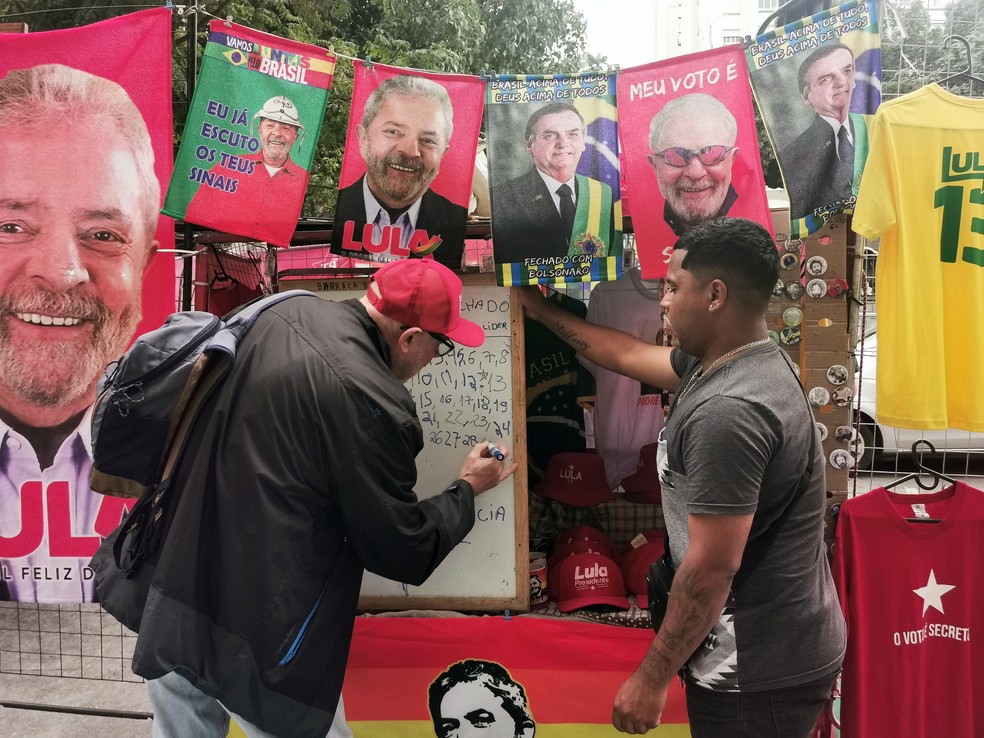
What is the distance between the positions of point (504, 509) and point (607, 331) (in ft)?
2.77

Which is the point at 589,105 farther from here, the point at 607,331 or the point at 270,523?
the point at 270,523

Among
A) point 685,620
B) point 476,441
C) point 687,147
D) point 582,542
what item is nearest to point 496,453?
point 476,441

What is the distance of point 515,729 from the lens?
3137 mm

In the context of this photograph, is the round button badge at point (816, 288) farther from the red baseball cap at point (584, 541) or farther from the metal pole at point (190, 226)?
the metal pole at point (190, 226)

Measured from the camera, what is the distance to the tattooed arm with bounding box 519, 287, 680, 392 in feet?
9.50

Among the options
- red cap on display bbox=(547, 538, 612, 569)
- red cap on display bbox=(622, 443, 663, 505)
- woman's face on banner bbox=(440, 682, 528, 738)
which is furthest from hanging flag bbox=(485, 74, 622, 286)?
woman's face on banner bbox=(440, 682, 528, 738)

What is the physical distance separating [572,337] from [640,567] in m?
1.06

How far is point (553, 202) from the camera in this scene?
3018 mm

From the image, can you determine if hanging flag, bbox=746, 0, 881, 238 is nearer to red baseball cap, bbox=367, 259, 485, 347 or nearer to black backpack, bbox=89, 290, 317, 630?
red baseball cap, bbox=367, 259, 485, 347

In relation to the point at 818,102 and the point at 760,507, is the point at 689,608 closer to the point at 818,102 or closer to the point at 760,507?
the point at 760,507

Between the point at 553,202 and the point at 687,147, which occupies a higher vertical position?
the point at 687,147

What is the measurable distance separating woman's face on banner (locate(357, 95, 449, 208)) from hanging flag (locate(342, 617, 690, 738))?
176 centimetres

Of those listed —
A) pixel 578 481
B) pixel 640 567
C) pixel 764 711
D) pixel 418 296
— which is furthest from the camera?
pixel 578 481

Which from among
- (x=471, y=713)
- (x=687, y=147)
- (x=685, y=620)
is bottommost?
(x=471, y=713)
